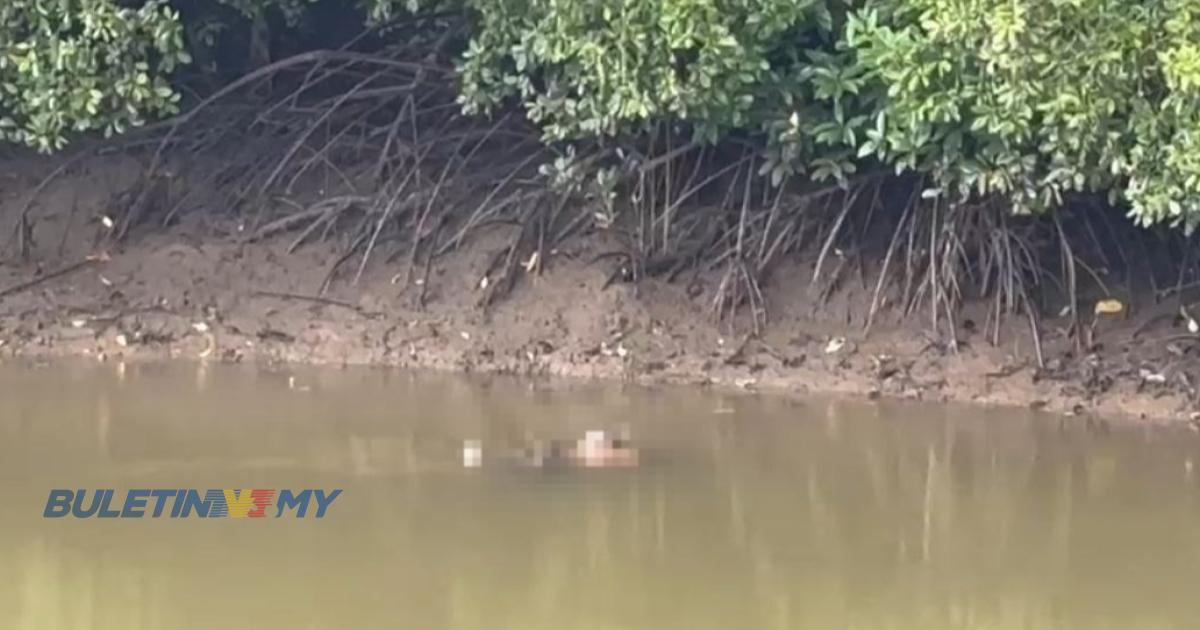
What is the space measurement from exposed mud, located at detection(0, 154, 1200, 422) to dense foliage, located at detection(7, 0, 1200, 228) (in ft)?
2.62

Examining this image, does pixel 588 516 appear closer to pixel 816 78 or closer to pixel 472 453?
pixel 472 453

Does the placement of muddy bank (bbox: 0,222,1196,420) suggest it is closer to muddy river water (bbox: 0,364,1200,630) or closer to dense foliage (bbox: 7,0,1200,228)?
muddy river water (bbox: 0,364,1200,630)

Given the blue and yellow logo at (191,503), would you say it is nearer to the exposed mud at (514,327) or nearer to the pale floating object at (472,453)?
the pale floating object at (472,453)

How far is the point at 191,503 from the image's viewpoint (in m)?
6.64

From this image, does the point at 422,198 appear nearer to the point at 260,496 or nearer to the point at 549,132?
the point at 549,132

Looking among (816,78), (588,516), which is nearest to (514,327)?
(816,78)

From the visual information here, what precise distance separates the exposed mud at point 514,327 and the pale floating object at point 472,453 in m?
1.67

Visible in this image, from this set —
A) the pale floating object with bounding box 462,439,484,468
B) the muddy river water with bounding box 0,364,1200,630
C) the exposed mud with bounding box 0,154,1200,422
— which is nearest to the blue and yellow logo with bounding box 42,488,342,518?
the muddy river water with bounding box 0,364,1200,630

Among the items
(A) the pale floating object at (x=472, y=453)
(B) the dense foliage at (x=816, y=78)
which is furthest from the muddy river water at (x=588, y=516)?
(B) the dense foliage at (x=816, y=78)

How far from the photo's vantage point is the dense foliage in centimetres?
752

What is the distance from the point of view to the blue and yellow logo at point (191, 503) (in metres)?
6.50

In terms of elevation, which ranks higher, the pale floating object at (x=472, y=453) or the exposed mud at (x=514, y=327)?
the exposed mud at (x=514, y=327)

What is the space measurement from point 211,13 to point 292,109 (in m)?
0.71

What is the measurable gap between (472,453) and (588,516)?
3.39ft
